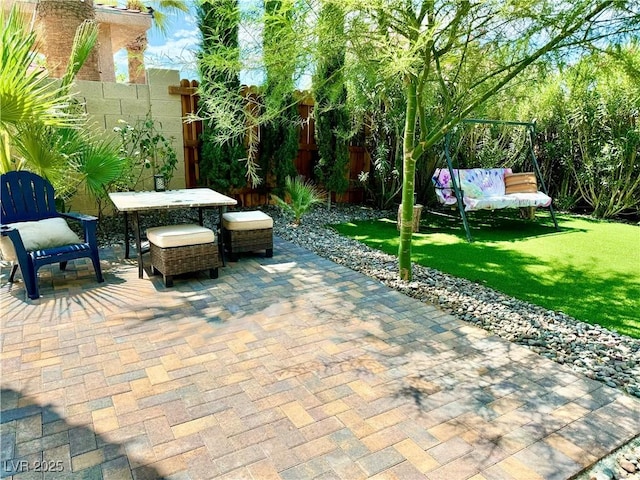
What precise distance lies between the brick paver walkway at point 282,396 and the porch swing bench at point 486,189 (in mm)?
3450

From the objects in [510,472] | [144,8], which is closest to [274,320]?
[510,472]

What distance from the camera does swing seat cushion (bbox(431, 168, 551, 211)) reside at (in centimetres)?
659

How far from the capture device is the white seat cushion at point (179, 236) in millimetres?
4012

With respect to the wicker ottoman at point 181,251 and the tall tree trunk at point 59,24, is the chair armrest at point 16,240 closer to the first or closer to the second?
the wicker ottoman at point 181,251

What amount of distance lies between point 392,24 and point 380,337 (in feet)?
8.10

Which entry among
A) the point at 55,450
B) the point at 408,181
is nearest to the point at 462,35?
the point at 408,181

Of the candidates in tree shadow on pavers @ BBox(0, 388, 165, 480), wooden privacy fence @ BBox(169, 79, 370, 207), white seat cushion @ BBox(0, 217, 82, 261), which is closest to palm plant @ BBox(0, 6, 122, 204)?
white seat cushion @ BBox(0, 217, 82, 261)

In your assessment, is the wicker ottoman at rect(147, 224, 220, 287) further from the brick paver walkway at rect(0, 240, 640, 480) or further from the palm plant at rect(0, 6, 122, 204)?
the palm plant at rect(0, 6, 122, 204)

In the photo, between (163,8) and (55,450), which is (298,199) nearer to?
(55,450)

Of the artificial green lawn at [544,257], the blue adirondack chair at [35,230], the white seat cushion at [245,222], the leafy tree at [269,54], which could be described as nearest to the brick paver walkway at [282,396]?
the blue adirondack chair at [35,230]

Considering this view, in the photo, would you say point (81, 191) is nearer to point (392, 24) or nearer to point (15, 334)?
point (15, 334)

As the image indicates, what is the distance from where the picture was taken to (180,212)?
23.5ft

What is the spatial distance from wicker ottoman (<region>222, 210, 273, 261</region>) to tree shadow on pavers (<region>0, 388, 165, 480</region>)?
9.34 ft

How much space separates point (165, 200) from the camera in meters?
4.42
